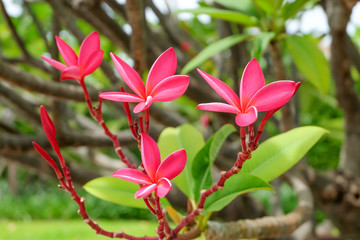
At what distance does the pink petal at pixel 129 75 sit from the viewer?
45 cm

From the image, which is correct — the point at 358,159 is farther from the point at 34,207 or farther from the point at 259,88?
the point at 34,207

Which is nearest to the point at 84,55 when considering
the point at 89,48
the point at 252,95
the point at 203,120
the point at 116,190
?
the point at 89,48

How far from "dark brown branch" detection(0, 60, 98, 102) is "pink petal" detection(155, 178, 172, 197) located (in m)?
0.94

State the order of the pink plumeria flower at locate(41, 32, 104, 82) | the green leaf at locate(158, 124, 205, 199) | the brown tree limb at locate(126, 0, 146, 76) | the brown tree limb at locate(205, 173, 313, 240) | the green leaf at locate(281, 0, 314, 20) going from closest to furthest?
the pink plumeria flower at locate(41, 32, 104, 82), the brown tree limb at locate(205, 173, 313, 240), the green leaf at locate(158, 124, 205, 199), the green leaf at locate(281, 0, 314, 20), the brown tree limb at locate(126, 0, 146, 76)

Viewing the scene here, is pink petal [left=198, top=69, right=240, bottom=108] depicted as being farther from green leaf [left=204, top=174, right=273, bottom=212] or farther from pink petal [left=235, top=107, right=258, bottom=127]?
green leaf [left=204, top=174, right=273, bottom=212]

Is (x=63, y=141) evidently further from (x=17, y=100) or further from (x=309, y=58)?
(x=309, y=58)

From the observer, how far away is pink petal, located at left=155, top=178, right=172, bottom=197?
412 millimetres

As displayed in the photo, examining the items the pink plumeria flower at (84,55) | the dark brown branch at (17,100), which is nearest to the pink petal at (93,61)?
the pink plumeria flower at (84,55)

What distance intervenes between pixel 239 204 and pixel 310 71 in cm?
131

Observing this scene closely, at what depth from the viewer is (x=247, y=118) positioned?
400 millimetres

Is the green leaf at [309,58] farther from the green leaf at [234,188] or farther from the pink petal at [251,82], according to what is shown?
the pink petal at [251,82]

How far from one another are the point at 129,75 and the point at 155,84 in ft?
0.10

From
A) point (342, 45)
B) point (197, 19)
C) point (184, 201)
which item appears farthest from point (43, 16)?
point (342, 45)

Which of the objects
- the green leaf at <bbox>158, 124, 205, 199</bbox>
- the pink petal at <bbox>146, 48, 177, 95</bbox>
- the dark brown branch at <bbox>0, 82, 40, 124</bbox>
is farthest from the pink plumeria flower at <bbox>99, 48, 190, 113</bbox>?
the dark brown branch at <bbox>0, 82, 40, 124</bbox>
